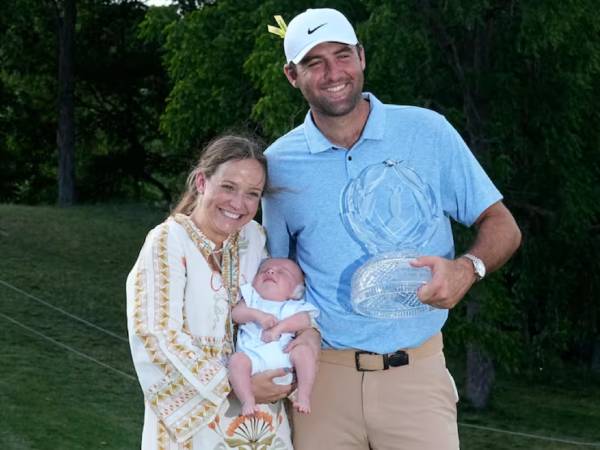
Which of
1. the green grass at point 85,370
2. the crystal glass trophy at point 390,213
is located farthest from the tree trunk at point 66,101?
the crystal glass trophy at point 390,213

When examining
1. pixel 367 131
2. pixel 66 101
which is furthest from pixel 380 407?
pixel 66 101

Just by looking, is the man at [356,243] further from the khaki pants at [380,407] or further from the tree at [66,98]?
the tree at [66,98]

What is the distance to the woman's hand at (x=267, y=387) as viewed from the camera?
2785 mm

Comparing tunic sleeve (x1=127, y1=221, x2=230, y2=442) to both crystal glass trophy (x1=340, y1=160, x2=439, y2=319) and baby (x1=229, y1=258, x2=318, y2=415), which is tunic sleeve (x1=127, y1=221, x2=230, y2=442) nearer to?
baby (x1=229, y1=258, x2=318, y2=415)

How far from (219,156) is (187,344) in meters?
0.50

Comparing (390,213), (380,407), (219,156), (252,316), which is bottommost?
(380,407)

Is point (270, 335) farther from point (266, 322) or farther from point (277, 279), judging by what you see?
point (277, 279)

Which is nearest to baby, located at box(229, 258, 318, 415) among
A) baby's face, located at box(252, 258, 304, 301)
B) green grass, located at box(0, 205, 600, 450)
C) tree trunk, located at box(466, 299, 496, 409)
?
baby's face, located at box(252, 258, 304, 301)

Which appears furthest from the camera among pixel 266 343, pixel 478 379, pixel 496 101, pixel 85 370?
pixel 478 379

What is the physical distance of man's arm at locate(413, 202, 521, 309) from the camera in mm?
2641

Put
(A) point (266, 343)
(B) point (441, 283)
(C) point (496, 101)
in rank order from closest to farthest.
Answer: (B) point (441, 283) < (A) point (266, 343) < (C) point (496, 101)

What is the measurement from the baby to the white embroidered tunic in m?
0.04

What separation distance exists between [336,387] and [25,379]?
5828 mm

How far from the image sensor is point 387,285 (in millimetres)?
2758
